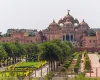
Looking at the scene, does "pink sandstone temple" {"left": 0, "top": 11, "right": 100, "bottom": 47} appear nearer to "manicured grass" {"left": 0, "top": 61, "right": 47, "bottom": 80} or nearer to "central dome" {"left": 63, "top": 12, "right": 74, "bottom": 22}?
"central dome" {"left": 63, "top": 12, "right": 74, "bottom": 22}

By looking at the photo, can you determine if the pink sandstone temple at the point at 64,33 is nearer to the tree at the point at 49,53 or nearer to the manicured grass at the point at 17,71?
the manicured grass at the point at 17,71

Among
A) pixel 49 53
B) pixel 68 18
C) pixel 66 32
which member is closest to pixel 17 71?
pixel 49 53

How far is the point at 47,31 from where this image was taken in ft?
350

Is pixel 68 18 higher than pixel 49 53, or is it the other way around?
pixel 68 18

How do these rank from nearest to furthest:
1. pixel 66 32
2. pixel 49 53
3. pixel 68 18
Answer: pixel 49 53
pixel 66 32
pixel 68 18

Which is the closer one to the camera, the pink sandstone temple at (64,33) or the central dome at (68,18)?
the pink sandstone temple at (64,33)

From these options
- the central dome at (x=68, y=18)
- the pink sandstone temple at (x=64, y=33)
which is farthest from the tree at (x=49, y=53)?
the central dome at (x=68, y=18)

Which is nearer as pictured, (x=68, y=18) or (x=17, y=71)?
(x=17, y=71)

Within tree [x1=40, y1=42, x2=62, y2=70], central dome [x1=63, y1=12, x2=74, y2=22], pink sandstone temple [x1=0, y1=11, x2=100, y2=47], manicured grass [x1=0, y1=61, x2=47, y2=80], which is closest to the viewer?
manicured grass [x1=0, y1=61, x2=47, y2=80]

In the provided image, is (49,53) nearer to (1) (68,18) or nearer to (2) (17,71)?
(2) (17,71)

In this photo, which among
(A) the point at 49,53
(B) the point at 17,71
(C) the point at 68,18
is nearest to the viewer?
(B) the point at 17,71

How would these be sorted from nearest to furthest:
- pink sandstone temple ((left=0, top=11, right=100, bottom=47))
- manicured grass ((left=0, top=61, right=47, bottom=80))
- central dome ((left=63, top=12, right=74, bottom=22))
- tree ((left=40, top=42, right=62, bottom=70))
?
manicured grass ((left=0, top=61, right=47, bottom=80))
tree ((left=40, top=42, right=62, bottom=70))
pink sandstone temple ((left=0, top=11, right=100, bottom=47))
central dome ((left=63, top=12, right=74, bottom=22))

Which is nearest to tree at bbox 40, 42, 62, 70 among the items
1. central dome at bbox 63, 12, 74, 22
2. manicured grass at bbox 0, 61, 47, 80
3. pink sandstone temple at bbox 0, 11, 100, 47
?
manicured grass at bbox 0, 61, 47, 80

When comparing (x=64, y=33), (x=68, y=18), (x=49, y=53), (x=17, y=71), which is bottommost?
(x=17, y=71)
